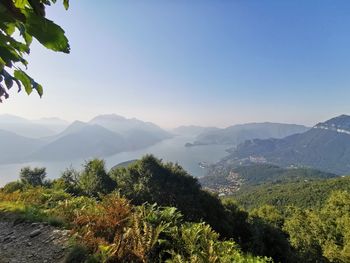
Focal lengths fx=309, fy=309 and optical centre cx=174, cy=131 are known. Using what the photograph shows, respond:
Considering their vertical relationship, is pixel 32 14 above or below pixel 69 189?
above

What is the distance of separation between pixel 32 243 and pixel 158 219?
8.46ft

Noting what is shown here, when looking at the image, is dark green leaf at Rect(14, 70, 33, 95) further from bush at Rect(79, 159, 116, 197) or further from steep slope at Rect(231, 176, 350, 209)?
steep slope at Rect(231, 176, 350, 209)

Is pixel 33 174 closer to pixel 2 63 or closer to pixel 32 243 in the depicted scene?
pixel 32 243

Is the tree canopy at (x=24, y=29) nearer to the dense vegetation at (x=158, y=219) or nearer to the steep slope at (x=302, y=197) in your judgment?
the dense vegetation at (x=158, y=219)

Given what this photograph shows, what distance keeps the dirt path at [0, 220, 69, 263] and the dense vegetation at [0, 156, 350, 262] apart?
290mm

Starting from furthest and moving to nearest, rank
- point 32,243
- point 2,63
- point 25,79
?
point 32,243
point 25,79
point 2,63

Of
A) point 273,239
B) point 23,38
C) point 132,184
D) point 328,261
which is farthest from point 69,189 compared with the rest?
point 328,261

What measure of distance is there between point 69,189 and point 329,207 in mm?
36560

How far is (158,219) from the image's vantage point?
670cm

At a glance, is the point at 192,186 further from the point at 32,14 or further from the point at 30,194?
the point at 32,14

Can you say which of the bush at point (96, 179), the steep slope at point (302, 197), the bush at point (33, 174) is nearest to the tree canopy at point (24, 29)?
the bush at point (96, 179)

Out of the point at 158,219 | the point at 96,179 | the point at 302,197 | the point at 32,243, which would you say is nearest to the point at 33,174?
the point at 96,179

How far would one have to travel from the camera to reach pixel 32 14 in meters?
1.10

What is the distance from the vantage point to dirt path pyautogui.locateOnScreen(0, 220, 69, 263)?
550 cm
